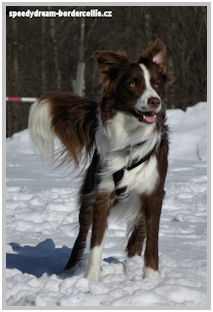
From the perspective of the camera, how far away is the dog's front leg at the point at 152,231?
4.55 meters

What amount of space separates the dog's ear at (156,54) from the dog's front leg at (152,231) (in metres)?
1.08

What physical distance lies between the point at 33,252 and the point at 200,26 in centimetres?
1056

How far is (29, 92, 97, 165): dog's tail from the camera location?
16.3ft

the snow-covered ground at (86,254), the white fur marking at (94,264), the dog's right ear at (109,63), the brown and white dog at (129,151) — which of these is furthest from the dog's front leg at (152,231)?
the dog's right ear at (109,63)

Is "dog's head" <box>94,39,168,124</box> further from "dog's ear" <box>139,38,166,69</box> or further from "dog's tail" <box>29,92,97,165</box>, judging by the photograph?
"dog's tail" <box>29,92,97,165</box>

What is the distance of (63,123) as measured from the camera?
506 cm

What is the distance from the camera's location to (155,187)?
4.52 meters

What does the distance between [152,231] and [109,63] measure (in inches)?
55.7

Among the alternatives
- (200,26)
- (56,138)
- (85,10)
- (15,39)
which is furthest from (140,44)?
(56,138)

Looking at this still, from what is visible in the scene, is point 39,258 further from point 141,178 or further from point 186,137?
point 186,137

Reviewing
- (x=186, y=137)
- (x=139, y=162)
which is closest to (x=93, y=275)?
(x=139, y=162)

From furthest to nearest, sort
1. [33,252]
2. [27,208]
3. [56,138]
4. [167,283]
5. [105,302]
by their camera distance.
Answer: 1. [27,208]
2. [33,252]
3. [56,138]
4. [167,283]
5. [105,302]

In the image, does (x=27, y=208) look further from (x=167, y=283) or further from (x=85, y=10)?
(x=167, y=283)

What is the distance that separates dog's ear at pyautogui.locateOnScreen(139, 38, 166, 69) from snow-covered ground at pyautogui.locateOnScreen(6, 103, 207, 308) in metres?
1.27
